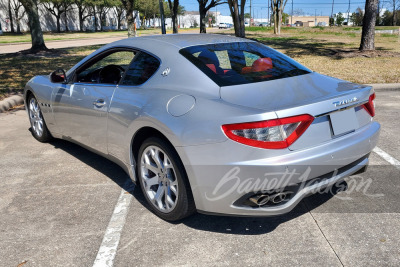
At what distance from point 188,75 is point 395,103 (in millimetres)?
5941

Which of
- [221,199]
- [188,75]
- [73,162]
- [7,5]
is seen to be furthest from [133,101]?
[7,5]

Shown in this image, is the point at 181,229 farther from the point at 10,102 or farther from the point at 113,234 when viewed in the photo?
the point at 10,102

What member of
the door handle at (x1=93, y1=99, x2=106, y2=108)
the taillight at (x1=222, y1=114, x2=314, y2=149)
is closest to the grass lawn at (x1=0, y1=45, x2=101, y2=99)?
the door handle at (x1=93, y1=99, x2=106, y2=108)

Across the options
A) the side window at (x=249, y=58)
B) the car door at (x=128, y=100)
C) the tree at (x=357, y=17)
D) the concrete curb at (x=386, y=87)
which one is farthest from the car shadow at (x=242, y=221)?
the tree at (x=357, y=17)

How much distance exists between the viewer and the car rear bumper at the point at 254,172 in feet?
8.89

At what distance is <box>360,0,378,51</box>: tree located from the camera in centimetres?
1414

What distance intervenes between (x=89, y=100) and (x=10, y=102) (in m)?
5.01

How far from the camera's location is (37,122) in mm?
5637

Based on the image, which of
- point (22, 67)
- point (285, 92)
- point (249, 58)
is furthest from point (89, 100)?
point (22, 67)

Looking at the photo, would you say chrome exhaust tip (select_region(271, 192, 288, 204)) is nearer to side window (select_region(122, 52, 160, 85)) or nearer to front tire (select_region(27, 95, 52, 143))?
side window (select_region(122, 52, 160, 85))

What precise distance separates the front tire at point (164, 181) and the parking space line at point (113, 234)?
29 centimetres

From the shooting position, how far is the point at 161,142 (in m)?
3.19

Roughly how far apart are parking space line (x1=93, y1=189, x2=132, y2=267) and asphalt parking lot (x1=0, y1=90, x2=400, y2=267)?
1 centimetres

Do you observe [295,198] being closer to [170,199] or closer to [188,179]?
[188,179]
